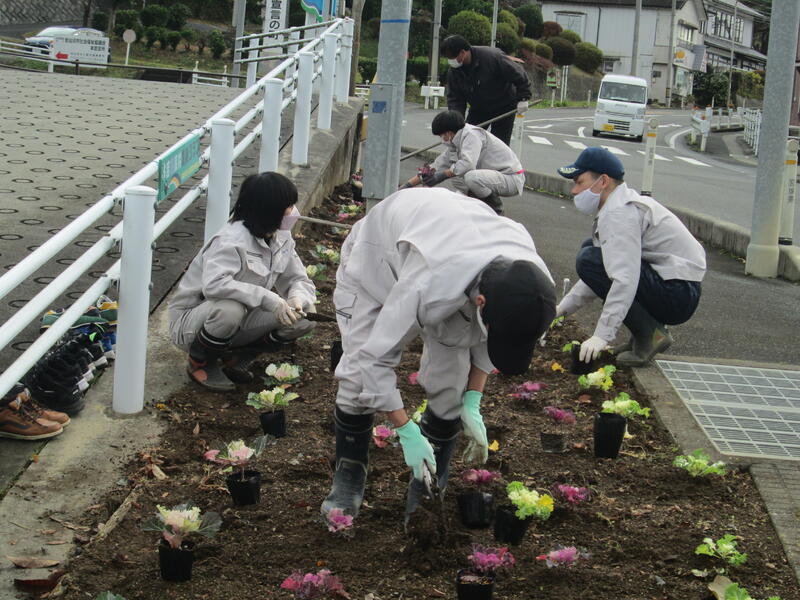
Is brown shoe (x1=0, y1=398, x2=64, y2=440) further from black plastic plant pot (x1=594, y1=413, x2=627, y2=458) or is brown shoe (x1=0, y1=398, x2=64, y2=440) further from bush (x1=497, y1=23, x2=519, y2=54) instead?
bush (x1=497, y1=23, x2=519, y2=54)

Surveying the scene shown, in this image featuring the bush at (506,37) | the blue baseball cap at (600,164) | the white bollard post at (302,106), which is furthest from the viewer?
the bush at (506,37)

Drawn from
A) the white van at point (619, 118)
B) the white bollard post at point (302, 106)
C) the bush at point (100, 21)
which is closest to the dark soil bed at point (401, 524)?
the white bollard post at point (302, 106)

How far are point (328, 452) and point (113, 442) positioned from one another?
89 centimetres

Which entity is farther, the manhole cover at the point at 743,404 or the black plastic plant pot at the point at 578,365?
the black plastic plant pot at the point at 578,365

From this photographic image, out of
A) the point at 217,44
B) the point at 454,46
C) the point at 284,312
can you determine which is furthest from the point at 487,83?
the point at 217,44

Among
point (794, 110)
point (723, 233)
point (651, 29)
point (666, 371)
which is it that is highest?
point (651, 29)

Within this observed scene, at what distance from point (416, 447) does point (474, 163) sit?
540cm

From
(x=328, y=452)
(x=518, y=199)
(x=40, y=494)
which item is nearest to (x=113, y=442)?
(x=40, y=494)

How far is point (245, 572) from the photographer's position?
315 centimetres

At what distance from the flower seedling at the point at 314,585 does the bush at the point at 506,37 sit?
50195 millimetres

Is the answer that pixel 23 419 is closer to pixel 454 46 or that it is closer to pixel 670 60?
pixel 454 46

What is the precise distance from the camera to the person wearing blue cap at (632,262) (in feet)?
17.1

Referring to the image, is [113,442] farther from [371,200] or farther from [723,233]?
[723,233]

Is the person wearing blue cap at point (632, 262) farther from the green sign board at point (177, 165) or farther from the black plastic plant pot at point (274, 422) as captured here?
the green sign board at point (177, 165)
